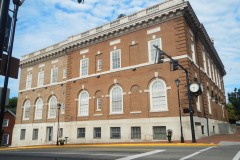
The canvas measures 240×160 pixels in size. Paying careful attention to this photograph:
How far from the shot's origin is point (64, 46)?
1345 inches

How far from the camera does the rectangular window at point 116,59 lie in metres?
28.2

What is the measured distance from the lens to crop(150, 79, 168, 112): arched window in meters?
23.8

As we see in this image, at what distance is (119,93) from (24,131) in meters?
19.7

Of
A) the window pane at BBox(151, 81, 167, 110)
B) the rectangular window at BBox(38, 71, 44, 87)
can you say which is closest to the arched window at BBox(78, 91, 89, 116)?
the window pane at BBox(151, 81, 167, 110)

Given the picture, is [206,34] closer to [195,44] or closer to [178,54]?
[195,44]

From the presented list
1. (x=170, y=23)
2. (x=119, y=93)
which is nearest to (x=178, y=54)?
(x=170, y=23)

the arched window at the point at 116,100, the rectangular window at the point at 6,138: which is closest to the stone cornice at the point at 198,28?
the arched window at the point at 116,100

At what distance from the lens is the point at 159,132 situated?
23375mm

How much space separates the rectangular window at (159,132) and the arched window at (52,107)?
16.6 metres

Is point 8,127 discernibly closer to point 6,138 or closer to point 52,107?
point 6,138

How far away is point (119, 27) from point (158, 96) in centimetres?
974

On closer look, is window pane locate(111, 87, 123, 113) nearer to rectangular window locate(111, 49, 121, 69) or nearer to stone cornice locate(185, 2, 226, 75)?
rectangular window locate(111, 49, 121, 69)

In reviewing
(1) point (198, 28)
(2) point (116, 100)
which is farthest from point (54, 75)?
(1) point (198, 28)

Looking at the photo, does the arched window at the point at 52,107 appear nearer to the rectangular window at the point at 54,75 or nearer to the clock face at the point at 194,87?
the rectangular window at the point at 54,75
